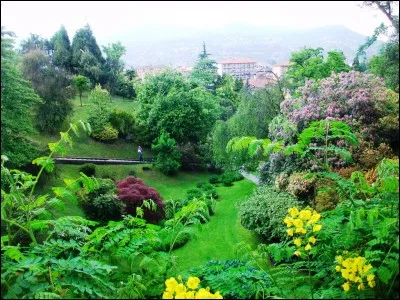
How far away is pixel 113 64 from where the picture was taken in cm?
3141

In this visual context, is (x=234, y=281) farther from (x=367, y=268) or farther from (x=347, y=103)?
(x=347, y=103)

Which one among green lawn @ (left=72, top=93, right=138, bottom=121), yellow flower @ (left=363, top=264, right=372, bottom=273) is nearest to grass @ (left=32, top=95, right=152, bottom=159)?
green lawn @ (left=72, top=93, right=138, bottom=121)

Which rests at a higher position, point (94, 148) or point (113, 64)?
point (113, 64)

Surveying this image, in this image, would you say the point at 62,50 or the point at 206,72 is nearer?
the point at 62,50

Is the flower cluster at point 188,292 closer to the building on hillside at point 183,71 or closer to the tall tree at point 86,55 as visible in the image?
the building on hillside at point 183,71

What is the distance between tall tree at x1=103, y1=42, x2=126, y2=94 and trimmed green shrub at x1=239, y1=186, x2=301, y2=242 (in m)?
21.5

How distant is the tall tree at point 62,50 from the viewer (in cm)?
2753

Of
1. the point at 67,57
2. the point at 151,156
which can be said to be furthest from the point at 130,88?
the point at 151,156

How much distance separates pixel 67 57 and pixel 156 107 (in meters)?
9.39

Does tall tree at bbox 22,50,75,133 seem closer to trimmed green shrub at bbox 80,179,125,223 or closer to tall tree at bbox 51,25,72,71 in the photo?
trimmed green shrub at bbox 80,179,125,223

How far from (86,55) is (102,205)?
1818 cm

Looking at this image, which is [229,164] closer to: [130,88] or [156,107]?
[156,107]

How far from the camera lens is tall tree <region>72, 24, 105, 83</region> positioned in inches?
1094

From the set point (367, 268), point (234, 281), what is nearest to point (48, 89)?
point (234, 281)
